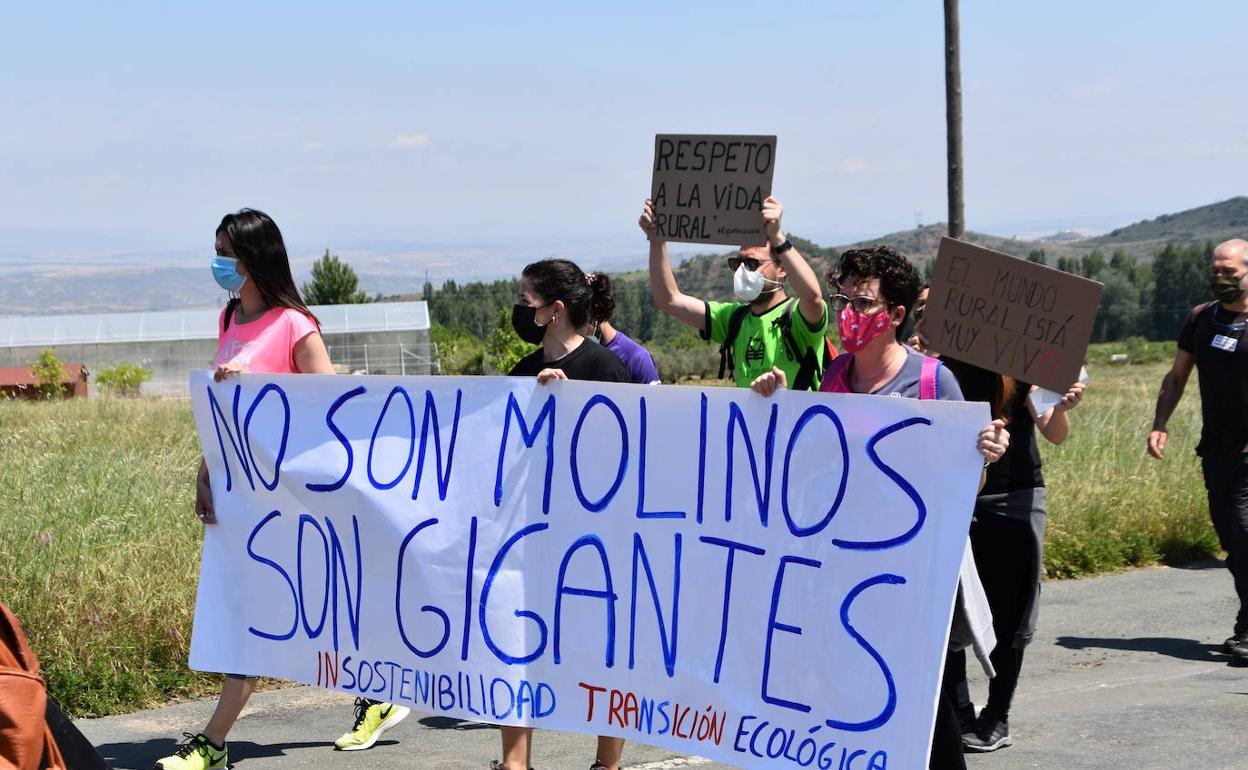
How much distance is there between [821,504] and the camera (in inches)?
155

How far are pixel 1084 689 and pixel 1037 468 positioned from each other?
1.58 m

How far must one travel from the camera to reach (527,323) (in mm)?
4918

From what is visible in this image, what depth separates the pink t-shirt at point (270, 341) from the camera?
16.9 ft

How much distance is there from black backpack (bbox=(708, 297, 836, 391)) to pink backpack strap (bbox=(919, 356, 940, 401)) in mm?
1227

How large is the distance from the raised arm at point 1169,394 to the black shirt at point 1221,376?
21 cm

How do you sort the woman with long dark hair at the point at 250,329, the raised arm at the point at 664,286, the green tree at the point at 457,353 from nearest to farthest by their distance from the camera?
the woman with long dark hair at the point at 250,329
the raised arm at the point at 664,286
the green tree at the point at 457,353

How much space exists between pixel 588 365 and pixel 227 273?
4.83 ft

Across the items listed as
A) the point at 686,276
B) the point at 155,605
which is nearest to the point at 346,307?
the point at 686,276

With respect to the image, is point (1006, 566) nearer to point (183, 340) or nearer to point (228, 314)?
point (228, 314)

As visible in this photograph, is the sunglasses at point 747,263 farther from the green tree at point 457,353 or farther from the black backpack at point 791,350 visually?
the green tree at point 457,353

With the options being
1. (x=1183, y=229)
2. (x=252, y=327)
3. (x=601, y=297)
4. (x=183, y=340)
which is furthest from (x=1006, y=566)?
(x=1183, y=229)

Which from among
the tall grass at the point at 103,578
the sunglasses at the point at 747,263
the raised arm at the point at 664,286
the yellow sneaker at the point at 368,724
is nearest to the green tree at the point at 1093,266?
the tall grass at the point at 103,578

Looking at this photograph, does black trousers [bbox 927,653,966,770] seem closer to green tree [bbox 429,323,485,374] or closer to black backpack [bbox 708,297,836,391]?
black backpack [bbox 708,297,836,391]

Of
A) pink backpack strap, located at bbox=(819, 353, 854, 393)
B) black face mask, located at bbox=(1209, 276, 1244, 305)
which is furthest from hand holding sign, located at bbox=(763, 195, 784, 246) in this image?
black face mask, located at bbox=(1209, 276, 1244, 305)
